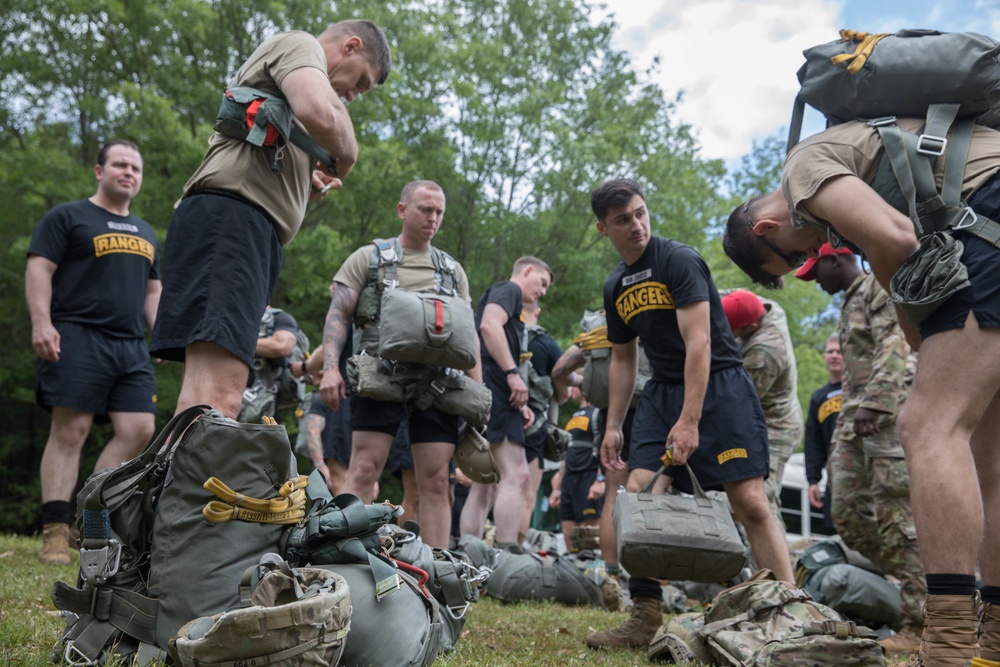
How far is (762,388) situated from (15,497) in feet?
55.5

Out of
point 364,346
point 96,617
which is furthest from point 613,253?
point 96,617

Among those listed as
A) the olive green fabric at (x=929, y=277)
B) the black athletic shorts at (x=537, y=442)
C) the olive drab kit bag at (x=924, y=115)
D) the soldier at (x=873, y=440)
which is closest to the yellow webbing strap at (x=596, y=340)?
the black athletic shorts at (x=537, y=442)

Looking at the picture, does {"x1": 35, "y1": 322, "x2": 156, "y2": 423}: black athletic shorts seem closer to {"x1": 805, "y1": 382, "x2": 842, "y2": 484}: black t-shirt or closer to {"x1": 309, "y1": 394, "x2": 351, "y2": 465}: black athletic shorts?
{"x1": 309, "y1": 394, "x2": 351, "y2": 465}: black athletic shorts

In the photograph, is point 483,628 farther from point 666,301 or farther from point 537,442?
point 537,442

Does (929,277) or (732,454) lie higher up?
(929,277)

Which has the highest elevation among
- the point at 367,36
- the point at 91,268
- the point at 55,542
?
the point at 367,36

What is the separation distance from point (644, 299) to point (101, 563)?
9.57ft

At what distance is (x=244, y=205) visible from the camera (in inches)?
137

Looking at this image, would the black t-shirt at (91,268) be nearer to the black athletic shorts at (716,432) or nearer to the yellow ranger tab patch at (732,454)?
the black athletic shorts at (716,432)

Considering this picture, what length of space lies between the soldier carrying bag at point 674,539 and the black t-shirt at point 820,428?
4854 mm

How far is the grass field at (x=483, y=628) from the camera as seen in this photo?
289 cm

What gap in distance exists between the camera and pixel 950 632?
8.32 ft

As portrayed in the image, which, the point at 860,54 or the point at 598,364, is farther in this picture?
the point at 598,364

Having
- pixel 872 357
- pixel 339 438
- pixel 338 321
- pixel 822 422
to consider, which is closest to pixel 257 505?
pixel 338 321
